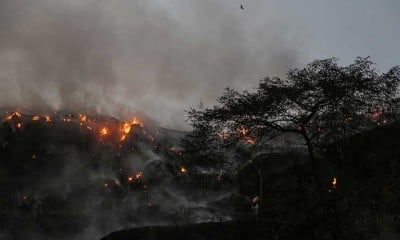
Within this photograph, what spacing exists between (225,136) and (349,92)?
257 inches

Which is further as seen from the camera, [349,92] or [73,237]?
[73,237]

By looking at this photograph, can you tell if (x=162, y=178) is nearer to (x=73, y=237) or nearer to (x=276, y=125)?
(x=73, y=237)

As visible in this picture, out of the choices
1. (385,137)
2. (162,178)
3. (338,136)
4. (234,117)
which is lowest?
(338,136)

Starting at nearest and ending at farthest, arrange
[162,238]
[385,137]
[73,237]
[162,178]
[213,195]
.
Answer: [162,238]
[385,137]
[73,237]
[213,195]
[162,178]

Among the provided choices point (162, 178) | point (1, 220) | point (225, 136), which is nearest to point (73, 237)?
point (1, 220)

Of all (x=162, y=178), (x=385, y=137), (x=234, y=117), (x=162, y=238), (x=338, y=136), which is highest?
(x=162, y=178)

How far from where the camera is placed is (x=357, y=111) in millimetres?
20703

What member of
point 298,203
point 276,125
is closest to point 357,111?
point 276,125

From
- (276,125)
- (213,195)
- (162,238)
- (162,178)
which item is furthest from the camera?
(162,178)

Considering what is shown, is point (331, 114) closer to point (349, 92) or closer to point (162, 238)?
point (349, 92)

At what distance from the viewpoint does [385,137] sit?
46062 mm

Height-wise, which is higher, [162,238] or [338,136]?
[338,136]

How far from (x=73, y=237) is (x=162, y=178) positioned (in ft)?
241

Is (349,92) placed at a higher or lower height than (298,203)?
higher
